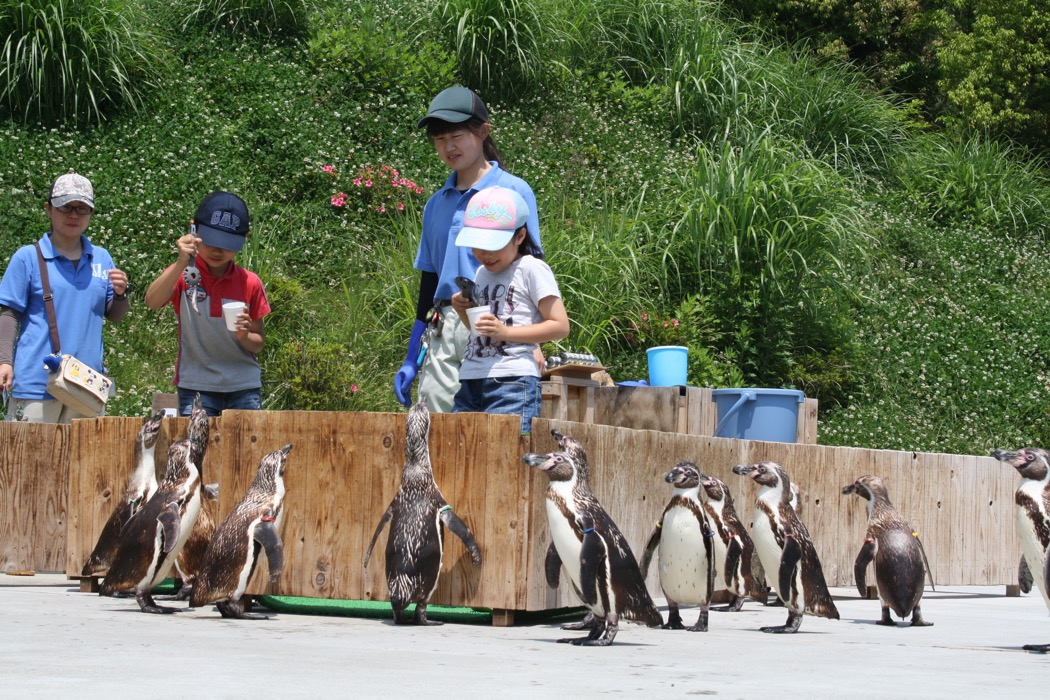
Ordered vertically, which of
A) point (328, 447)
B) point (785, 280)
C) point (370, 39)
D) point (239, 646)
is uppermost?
point (370, 39)

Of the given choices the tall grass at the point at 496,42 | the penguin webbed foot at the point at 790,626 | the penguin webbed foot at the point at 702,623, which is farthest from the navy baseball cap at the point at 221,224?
the tall grass at the point at 496,42

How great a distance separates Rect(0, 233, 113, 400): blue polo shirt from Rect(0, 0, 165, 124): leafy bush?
7413 mm

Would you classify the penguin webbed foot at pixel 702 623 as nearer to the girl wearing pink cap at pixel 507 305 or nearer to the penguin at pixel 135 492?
the girl wearing pink cap at pixel 507 305

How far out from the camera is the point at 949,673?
4129 mm

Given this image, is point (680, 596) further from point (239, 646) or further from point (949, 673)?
point (239, 646)

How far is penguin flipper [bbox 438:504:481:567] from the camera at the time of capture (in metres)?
5.06

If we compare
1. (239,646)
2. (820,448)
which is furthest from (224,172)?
(239,646)

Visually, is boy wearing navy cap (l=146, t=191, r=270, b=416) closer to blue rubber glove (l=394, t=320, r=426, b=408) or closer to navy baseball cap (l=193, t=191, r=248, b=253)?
navy baseball cap (l=193, t=191, r=248, b=253)

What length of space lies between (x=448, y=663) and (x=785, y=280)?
997 cm

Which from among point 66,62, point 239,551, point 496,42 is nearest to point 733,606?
point 239,551

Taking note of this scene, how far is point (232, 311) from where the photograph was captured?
19.2ft

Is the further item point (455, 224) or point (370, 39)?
point (370, 39)

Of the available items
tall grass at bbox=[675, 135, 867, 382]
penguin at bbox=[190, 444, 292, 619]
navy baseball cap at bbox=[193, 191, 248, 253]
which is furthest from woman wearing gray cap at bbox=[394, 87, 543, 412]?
tall grass at bbox=[675, 135, 867, 382]

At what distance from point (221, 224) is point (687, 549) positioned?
2695 mm
